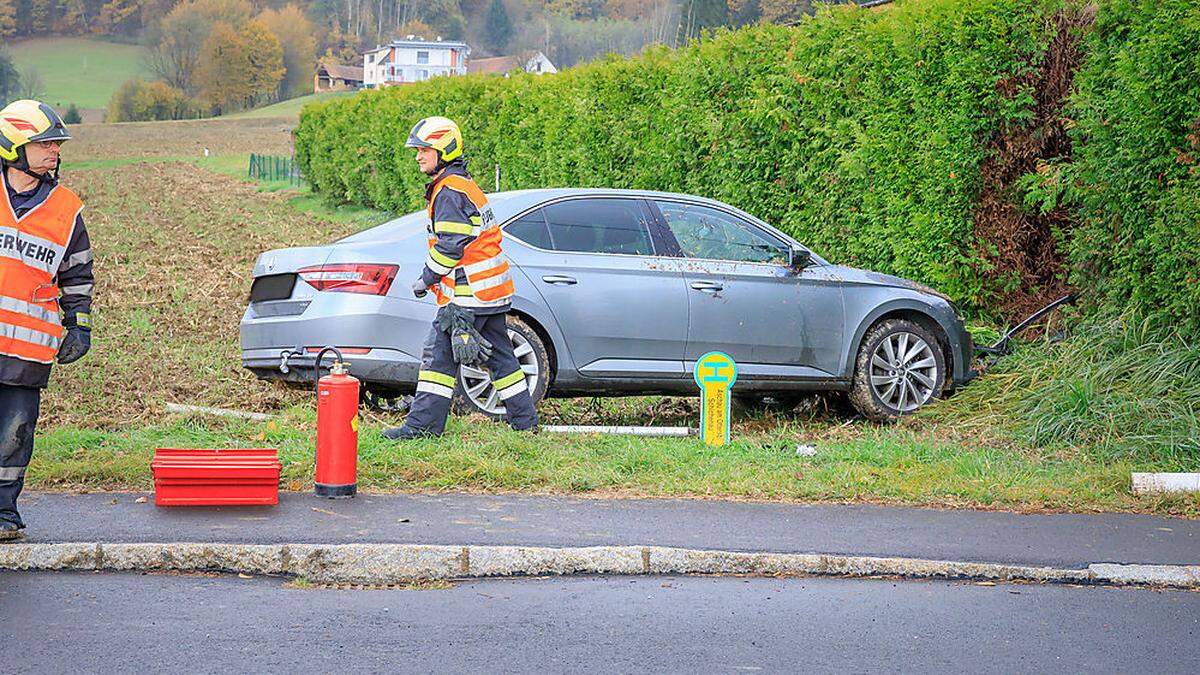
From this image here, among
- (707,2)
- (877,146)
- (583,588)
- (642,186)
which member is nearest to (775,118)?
(877,146)

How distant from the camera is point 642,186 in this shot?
16594mm

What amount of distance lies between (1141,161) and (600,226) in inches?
149

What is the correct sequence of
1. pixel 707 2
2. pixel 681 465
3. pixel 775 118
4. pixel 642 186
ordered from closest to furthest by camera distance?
pixel 681 465 → pixel 775 118 → pixel 642 186 → pixel 707 2

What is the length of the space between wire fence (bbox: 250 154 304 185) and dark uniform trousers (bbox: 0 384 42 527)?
162 ft

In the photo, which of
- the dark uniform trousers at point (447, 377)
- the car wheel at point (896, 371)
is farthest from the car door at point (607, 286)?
the car wheel at point (896, 371)

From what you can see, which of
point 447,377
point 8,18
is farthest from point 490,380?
point 8,18

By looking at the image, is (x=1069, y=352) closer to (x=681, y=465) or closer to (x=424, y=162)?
(x=681, y=465)

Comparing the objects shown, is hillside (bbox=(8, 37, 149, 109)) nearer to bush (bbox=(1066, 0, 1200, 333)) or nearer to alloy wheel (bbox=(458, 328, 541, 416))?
alloy wheel (bbox=(458, 328, 541, 416))

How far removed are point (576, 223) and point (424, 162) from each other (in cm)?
172

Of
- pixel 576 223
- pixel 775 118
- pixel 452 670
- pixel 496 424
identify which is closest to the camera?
pixel 452 670

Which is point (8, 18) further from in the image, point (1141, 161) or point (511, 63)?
point (1141, 161)

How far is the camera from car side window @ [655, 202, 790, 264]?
10.4 metres

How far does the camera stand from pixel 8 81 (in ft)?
328

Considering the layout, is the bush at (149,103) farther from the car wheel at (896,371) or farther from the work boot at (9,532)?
the work boot at (9,532)
